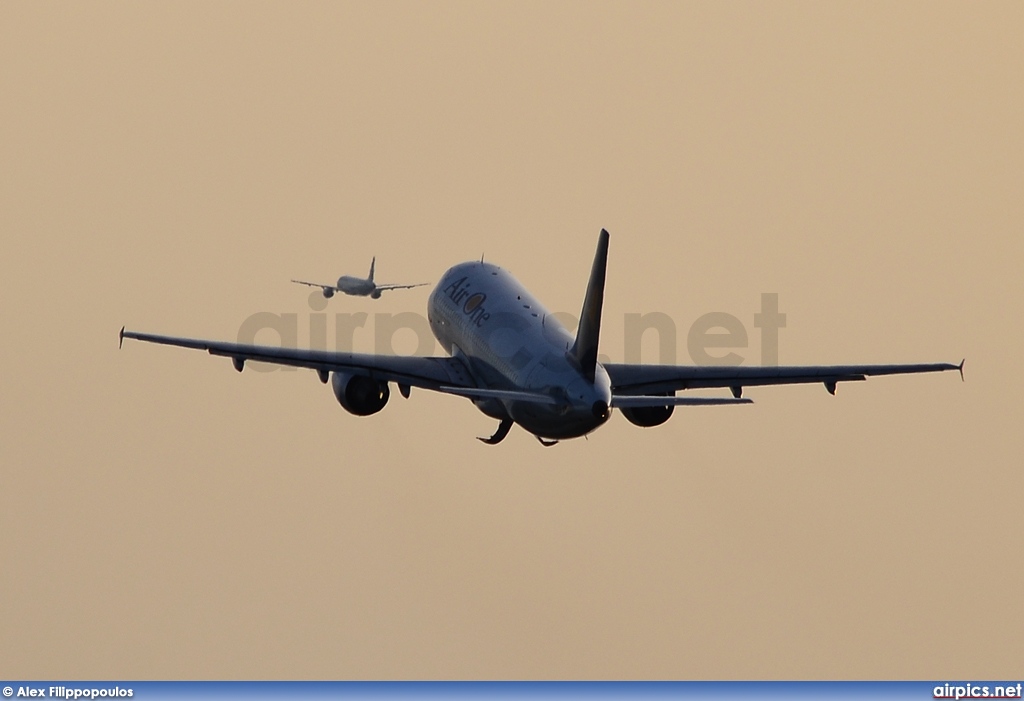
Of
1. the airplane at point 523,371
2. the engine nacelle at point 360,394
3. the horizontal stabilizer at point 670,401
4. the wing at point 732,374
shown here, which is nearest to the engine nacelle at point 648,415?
the airplane at point 523,371

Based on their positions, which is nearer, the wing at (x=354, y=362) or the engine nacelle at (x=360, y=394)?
the wing at (x=354, y=362)

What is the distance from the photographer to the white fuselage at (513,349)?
8125cm

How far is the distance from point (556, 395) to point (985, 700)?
19634 millimetres

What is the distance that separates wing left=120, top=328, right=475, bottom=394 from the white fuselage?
119 cm

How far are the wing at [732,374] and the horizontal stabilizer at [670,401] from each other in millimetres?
7637

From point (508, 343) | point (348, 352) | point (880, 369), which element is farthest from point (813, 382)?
point (348, 352)

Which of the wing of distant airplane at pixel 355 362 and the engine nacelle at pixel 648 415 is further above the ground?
the wing of distant airplane at pixel 355 362

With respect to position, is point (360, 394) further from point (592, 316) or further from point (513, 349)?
point (592, 316)

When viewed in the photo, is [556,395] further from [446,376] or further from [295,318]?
[295,318]

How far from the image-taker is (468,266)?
326 feet

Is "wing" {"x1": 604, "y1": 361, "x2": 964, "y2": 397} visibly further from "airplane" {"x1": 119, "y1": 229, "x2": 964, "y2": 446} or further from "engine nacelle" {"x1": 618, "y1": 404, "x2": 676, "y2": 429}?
"engine nacelle" {"x1": 618, "y1": 404, "x2": 676, "y2": 429}

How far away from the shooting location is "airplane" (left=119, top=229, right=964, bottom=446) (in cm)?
8150

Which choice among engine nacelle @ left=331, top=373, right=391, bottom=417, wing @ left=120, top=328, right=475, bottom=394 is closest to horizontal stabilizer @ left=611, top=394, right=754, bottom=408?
wing @ left=120, top=328, right=475, bottom=394

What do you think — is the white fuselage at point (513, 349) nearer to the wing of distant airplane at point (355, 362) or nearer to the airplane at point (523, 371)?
the airplane at point (523, 371)
